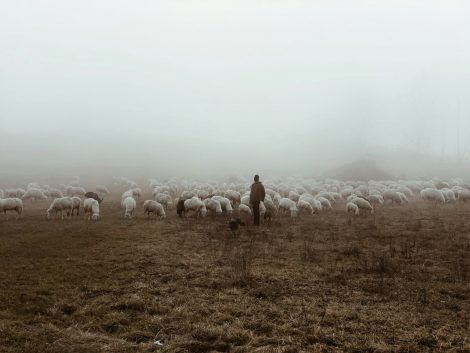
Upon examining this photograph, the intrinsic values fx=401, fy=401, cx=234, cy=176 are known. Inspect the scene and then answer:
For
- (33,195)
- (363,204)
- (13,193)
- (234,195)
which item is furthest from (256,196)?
(13,193)

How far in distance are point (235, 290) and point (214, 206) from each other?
1280cm

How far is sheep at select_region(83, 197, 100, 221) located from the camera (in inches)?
816

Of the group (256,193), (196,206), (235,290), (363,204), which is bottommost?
(235,290)

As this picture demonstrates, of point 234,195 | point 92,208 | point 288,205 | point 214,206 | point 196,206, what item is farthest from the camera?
point 234,195

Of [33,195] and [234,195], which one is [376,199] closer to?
[234,195]

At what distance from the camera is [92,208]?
21172 millimetres

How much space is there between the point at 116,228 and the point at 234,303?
10.4 meters

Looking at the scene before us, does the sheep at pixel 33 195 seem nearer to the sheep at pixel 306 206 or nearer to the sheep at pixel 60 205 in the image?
the sheep at pixel 60 205

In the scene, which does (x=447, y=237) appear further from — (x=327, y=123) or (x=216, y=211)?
(x=327, y=123)

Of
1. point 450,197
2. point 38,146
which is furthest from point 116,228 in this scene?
point 38,146

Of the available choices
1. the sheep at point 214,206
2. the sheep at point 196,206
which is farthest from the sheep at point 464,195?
the sheep at point 196,206

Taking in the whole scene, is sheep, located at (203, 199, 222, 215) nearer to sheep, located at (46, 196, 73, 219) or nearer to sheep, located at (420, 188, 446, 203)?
sheep, located at (46, 196, 73, 219)

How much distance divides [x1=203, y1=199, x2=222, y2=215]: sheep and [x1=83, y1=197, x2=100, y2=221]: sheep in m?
5.85

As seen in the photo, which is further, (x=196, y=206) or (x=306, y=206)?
(x=306, y=206)
